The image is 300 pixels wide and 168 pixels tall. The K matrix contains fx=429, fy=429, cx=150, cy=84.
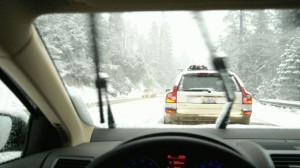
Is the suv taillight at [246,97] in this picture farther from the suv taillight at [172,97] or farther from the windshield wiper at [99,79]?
the windshield wiper at [99,79]

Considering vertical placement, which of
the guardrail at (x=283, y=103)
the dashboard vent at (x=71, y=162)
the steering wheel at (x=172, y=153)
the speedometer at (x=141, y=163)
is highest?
the steering wheel at (x=172, y=153)

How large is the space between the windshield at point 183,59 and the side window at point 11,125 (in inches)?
20.2

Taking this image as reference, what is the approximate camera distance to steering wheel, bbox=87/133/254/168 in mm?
2344

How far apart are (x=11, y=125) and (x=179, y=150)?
2.10 meters

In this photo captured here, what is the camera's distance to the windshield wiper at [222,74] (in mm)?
3297

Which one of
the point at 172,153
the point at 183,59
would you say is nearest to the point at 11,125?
the point at 183,59

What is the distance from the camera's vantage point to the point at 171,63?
3967 millimetres

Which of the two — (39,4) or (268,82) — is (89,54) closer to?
(39,4)

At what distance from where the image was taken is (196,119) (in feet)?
14.3

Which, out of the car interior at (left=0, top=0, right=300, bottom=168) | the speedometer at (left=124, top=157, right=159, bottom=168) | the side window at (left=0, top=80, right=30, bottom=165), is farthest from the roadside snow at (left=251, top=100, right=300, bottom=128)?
the side window at (left=0, top=80, right=30, bottom=165)

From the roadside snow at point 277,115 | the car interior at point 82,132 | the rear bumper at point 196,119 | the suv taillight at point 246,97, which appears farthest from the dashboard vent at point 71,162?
the roadside snow at point 277,115

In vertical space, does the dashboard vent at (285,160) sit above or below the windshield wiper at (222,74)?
below

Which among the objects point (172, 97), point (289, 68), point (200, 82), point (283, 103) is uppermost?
point (289, 68)

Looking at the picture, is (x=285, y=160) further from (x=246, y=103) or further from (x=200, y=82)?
(x=200, y=82)
